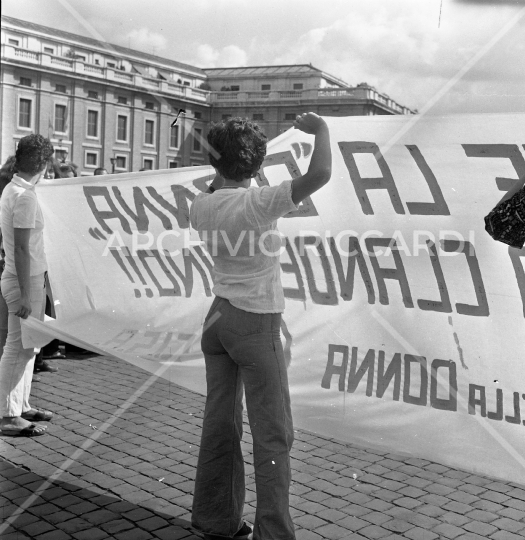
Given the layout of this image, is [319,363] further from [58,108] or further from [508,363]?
[58,108]

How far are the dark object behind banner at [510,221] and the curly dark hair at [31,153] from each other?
3.24m

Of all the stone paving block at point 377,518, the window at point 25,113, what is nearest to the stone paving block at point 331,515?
the stone paving block at point 377,518

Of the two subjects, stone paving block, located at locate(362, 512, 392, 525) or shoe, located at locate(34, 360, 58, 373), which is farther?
shoe, located at locate(34, 360, 58, 373)

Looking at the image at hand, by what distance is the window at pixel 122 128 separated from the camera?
523 centimetres

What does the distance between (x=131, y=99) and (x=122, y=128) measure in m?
0.34

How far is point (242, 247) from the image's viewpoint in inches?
115

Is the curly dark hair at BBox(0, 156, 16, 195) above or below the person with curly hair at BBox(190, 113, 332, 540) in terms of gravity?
above

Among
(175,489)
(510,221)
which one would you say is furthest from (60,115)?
(510,221)

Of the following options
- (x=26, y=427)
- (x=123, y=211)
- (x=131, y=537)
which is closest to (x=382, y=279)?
(x=131, y=537)

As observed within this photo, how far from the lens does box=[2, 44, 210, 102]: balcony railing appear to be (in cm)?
484

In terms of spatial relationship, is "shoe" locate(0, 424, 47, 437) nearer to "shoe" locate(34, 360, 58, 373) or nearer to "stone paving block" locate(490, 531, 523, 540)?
"shoe" locate(34, 360, 58, 373)

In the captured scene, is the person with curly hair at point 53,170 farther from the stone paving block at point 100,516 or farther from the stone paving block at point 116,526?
the stone paving block at point 116,526

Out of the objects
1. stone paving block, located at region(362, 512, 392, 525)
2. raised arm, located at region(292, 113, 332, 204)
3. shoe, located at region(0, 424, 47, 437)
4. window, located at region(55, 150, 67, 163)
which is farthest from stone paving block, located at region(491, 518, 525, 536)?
window, located at region(55, 150, 67, 163)

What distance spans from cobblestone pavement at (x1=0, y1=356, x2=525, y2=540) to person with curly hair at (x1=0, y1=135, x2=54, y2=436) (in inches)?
9.8
